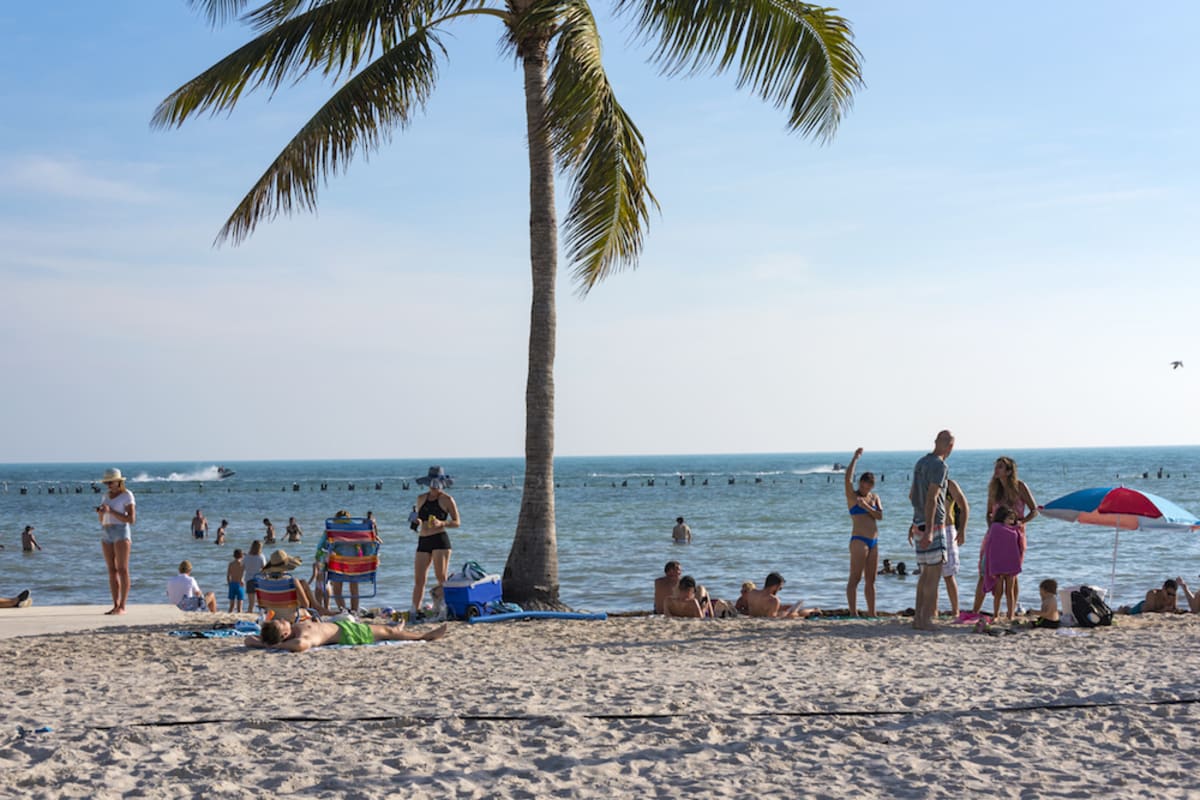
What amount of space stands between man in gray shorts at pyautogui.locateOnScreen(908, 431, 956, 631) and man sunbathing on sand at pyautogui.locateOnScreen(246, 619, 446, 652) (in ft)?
12.8

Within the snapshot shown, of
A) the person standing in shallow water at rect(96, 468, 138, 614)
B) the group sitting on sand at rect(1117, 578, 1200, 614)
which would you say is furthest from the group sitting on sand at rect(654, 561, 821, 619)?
the person standing in shallow water at rect(96, 468, 138, 614)

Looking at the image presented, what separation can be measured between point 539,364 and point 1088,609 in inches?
210

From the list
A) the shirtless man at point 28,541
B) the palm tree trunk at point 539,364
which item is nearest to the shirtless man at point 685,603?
the palm tree trunk at point 539,364

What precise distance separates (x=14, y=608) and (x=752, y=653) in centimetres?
866

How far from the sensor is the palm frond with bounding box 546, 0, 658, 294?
389 inches

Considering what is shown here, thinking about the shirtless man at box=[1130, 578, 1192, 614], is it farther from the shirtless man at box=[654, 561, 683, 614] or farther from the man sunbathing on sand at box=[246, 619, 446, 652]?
the man sunbathing on sand at box=[246, 619, 446, 652]

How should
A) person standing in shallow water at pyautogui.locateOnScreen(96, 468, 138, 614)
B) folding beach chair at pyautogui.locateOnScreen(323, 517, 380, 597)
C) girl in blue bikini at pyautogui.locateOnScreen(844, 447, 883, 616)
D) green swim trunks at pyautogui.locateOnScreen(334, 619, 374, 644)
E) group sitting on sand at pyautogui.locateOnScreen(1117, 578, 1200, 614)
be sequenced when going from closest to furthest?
green swim trunks at pyautogui.locateOnScreen(334, 619, 374, 644) < girl in blue bikini at pyautogui.locateOnScreen(844, 447, 883, 616) < person standing in shallow water at pyautogui.locateOnScreen(96, 468, 138, 614) < folding beach chair at pyautogui.locateOnScreen(323, 517, 380, 597) < group sitting on sand at pyautogui.locateOnScreen(1117, 578, 1200, 614)

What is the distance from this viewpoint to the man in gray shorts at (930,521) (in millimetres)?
9094

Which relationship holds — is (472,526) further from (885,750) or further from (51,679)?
(885,750)

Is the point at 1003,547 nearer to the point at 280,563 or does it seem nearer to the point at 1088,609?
the point at 1088,609

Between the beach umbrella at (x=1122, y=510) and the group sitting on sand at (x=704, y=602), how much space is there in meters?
2.64

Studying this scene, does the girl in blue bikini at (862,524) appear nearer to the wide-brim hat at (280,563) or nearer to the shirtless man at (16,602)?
the wide-brim hat at (280,563)

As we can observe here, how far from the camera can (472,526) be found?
1591 inches

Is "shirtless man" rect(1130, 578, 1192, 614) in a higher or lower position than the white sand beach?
lower
